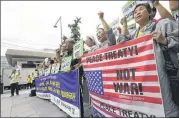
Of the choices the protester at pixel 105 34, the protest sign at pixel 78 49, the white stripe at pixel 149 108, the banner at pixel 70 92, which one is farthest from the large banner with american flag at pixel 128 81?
the protest sign at pixel 78 49

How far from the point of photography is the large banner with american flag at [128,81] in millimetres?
2305

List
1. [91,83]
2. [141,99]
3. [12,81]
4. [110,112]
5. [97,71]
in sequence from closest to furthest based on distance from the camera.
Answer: [141,99], [110,112], [97,71], [91,83], [12,81]

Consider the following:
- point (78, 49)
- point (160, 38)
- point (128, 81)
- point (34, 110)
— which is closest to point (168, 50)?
point (160, 38)

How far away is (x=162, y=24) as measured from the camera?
2398 mm

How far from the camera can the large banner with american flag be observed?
2.30 meters

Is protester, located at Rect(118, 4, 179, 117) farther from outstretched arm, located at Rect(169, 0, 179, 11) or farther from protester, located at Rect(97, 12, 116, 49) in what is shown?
protester, located at Rect(97, 12, 116, 49)

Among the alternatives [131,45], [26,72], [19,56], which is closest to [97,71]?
[131,45]

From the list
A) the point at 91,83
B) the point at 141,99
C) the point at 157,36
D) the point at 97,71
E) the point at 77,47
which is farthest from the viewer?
the point at 77,47

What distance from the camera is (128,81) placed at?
8.52 ft

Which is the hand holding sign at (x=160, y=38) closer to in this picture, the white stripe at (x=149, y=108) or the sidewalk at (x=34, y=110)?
the white stripe at (x=149, y=108)

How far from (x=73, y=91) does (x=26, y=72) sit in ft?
73.4

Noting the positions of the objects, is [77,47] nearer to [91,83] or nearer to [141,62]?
[91,83]

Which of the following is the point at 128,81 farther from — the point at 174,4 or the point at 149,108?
the point at 174,4

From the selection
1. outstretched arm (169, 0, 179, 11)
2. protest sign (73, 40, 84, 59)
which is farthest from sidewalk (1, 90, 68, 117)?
outstretched arm (169, 0, 179, 11)
